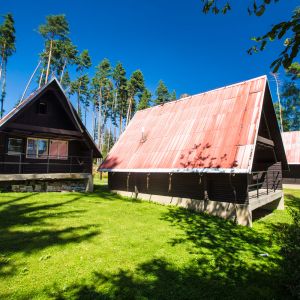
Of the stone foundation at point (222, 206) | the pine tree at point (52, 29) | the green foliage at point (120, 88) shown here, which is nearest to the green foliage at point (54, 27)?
the pine tree at point (52, 29)

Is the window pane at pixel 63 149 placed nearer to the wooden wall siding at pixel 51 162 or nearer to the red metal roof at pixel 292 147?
the wooden wall siding at pixel 51 162

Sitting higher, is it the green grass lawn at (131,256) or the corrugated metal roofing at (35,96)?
the corrugated metal roofing at (35,96)

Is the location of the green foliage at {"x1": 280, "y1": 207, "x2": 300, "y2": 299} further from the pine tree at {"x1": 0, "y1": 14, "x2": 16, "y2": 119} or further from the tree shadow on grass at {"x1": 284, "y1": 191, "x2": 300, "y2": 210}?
the pine tree at {"x1": 0, "y1": 14, "x2": 16, "y2": 119}

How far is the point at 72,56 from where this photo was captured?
155 ft

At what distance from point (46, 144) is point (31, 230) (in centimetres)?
1211

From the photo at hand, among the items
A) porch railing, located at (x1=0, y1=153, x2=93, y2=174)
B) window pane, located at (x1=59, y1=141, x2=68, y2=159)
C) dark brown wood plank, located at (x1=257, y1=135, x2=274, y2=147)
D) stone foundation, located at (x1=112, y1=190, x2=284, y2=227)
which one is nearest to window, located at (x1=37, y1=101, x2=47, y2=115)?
window pane, located at (x1=59, y1=141, x2=68, y2=159)

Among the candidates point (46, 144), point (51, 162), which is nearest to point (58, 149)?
point (46, 144)

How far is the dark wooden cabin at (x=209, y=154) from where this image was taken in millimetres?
12531

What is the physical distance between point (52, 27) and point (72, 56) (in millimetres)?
7020

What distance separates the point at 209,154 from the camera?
44.1 feet

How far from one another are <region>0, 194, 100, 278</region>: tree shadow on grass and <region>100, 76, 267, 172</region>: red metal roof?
6051mm

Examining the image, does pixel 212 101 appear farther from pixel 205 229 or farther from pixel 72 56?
pixel 72 56

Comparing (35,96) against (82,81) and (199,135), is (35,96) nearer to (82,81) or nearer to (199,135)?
(199,135)

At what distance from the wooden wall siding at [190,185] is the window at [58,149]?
5583mm
